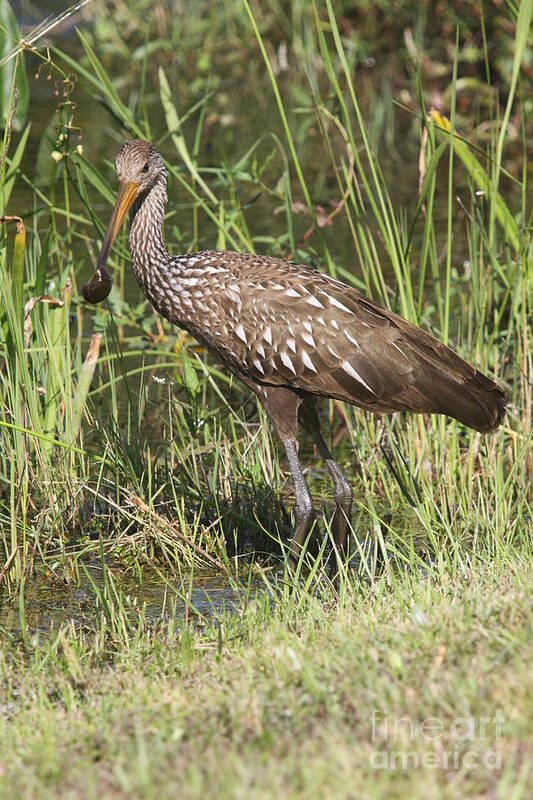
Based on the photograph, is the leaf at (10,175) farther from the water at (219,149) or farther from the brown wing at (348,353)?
the brown wing at (348,353)

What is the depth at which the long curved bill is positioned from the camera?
4570mm

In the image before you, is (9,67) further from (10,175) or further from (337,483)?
(337,483)

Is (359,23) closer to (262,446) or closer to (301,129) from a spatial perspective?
(301,129)

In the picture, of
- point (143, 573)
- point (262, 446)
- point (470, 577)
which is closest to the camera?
point (470, 577)

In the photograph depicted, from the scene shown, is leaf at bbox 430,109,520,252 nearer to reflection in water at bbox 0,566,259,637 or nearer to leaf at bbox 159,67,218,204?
leaf at bbox 159,67,218,204

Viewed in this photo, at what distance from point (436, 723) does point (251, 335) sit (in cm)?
237

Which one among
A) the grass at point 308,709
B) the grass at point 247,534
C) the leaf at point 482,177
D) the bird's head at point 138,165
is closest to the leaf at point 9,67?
the grass at point 247,534

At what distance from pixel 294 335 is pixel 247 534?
1.05 metres

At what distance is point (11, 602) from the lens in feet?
15.6

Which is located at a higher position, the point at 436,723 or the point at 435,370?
the point at 435,370

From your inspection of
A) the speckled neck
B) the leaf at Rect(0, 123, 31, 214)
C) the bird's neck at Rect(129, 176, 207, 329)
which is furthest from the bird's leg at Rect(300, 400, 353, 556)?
the leaf at Rect(0, 123, 31, 214)

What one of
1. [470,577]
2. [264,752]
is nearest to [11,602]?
[470,577]

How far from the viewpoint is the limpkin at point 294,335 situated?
15.9 ft

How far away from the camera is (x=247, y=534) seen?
548 cm
